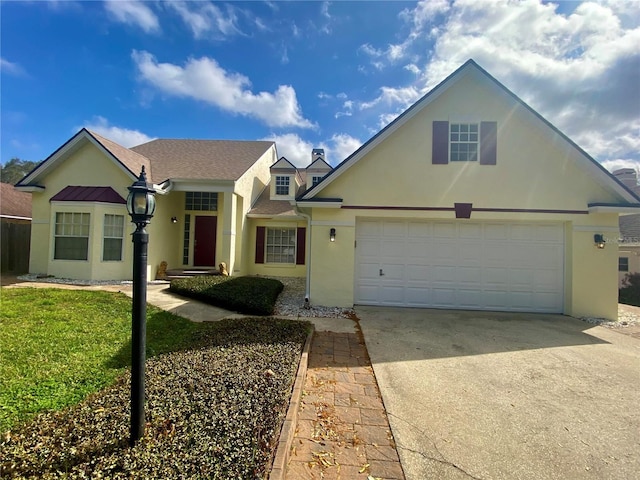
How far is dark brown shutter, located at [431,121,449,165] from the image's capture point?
8477 mm

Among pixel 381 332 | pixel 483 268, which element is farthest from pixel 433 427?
pixel 483 268

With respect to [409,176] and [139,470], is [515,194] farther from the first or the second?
[139,470]

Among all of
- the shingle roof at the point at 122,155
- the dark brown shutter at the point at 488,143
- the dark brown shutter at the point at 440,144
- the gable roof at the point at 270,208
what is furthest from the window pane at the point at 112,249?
the dark brown shutter at the point at 488,143

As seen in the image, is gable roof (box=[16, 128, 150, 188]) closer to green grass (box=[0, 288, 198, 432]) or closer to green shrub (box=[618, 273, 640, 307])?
green grass (box=[0, 288, 198, 432])

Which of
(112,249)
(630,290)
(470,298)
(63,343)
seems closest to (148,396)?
(63,343)

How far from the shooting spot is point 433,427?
3.24 metres

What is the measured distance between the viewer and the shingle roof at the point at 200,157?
12445 millimetres

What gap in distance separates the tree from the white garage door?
172 feet

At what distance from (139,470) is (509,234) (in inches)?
372

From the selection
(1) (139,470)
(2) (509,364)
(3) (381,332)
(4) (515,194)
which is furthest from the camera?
(4) (515,194)

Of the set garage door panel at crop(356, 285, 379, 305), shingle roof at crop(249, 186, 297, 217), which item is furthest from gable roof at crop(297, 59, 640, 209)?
shingle roof at crop(249, 186, 297, 217)

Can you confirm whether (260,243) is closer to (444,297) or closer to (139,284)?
(444,297)

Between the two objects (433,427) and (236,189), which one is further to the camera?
(236,189)

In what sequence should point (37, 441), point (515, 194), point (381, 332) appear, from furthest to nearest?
point (515, 194), point (381, 332), point (37, 441)
